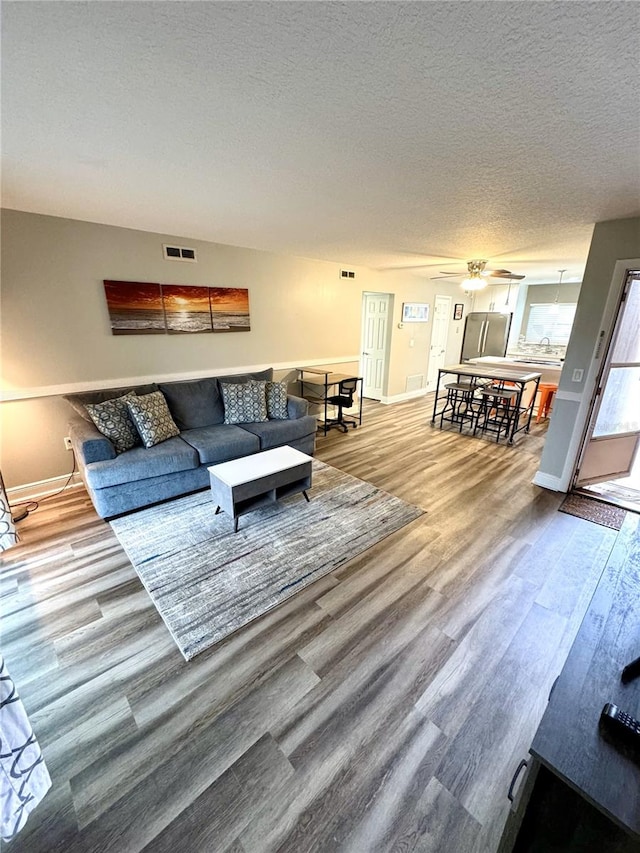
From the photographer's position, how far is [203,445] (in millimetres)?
3113

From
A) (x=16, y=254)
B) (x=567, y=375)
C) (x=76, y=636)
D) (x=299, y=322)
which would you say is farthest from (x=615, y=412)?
(x=16, y=254)

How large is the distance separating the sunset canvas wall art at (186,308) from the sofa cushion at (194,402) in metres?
0.61

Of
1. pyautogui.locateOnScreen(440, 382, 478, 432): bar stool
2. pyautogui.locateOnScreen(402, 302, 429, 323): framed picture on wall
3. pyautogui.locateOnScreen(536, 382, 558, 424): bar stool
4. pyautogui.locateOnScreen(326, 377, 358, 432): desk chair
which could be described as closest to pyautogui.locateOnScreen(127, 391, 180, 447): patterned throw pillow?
pyautogui.locateOnScreen(326, 377, 358, 432): desk chair

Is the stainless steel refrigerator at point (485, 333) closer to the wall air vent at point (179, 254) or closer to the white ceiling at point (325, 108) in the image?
the white ceiling at point (325, 108)

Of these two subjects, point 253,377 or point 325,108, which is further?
point 253,377

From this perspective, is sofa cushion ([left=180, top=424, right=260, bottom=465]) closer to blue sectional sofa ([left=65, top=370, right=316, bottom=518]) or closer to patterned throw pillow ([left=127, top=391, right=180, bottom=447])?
blue sectional sofa ([left=65, top=370, right=316, bottom=518])

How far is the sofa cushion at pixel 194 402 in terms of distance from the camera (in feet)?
11.6

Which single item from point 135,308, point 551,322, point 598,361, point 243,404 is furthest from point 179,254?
point 551,322

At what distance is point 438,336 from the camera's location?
757cm

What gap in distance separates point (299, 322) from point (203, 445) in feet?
8.22

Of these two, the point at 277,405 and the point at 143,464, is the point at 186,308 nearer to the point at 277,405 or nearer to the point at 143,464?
Answer: the point at 277,405

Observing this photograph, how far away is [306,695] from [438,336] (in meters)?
7.41

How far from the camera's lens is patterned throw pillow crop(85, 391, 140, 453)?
2883 mm

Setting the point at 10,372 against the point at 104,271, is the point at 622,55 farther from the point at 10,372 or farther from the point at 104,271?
the point at 10,372
